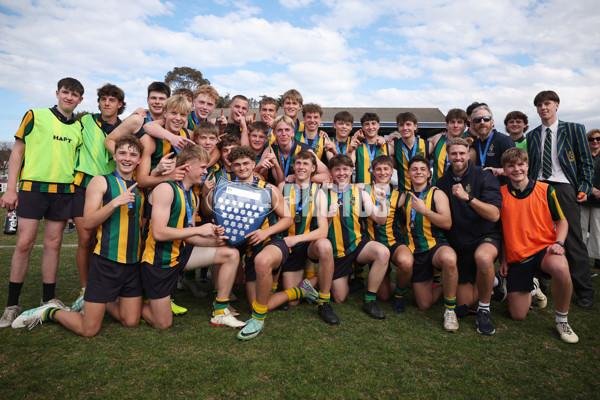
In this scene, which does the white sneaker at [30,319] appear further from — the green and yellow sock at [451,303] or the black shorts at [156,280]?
the green and yellow sock at [451,303]

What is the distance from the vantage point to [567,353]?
9.52 ft

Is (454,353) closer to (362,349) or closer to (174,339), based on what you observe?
(362,349)

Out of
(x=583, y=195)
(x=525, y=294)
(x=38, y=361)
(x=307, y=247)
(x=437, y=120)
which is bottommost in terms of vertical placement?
(x=38, y=361)

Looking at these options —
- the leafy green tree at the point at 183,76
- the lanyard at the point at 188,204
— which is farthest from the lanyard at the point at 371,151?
the leafy green tree at the point at 183,76

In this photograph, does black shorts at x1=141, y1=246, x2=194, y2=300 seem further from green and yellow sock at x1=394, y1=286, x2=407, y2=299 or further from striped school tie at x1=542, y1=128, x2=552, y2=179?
striped school tie at x1=542, y1=128, x2=552, y2=179

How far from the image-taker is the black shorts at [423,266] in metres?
3.78

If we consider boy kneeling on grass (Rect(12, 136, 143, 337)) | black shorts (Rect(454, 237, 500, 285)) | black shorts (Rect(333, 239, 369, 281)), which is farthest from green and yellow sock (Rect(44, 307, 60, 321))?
black shorts (Rect(454, 237, 500, 285))

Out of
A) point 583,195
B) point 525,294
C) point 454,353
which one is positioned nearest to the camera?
point 454,353

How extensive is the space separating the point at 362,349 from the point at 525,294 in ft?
6.44

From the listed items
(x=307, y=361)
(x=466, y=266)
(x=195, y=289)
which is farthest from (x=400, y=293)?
(x=195, y=289)

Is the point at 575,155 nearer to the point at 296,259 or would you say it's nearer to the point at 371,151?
the point at 371,151

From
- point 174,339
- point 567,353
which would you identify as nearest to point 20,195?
point 174,339

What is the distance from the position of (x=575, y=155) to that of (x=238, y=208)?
13.2 feet

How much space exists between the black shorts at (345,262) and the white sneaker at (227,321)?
4.12 ft
